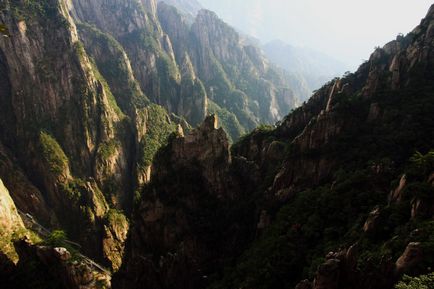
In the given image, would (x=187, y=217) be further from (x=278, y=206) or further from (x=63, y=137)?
(x=63, y=137)

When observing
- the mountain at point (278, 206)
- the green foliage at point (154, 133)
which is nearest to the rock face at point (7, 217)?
the mountain at point (278, 206)

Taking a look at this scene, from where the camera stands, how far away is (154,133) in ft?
519

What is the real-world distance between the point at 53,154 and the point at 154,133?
42.6 meters

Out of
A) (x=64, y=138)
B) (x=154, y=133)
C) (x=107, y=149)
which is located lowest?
Result: (x=107, y=149)

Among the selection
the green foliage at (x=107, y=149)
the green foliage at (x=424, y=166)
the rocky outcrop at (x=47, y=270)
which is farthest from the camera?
the green foliage at (x=107, y=149)

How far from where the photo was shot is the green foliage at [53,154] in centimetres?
12275

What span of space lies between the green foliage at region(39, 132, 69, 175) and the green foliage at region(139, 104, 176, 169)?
25.2m

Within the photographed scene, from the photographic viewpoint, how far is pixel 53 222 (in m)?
114

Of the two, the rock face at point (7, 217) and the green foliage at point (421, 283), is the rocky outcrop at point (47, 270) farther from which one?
the green foliage at point (421, 283)

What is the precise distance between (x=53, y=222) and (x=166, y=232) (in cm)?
6378

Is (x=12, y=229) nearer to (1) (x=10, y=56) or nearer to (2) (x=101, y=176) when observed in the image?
(2) (x=101, y=176)

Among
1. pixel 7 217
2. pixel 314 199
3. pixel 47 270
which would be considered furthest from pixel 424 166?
pixel 7 217

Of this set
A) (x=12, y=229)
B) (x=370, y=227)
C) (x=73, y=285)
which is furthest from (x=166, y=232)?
(x=370, y=227)

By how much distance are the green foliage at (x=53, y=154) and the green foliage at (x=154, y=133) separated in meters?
25.2
